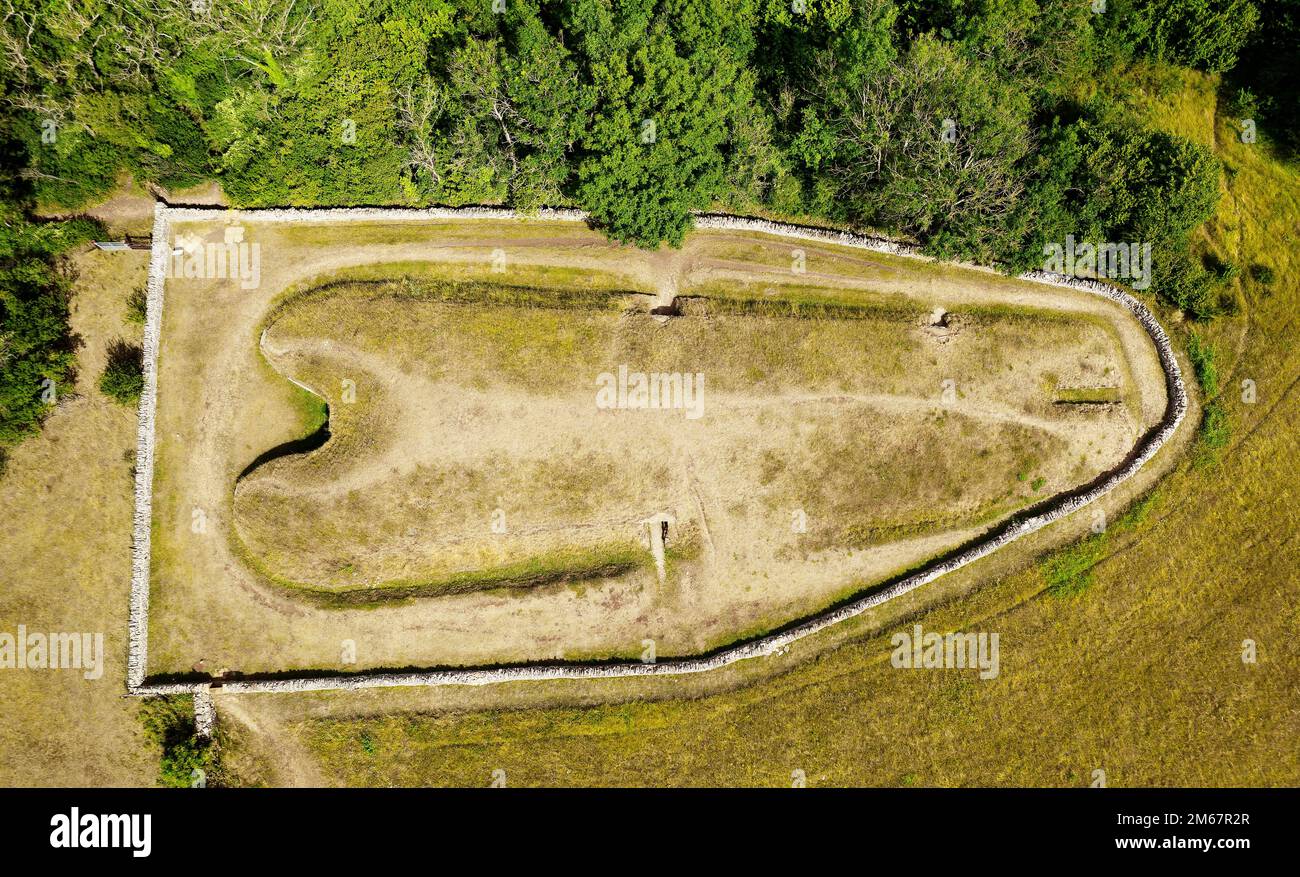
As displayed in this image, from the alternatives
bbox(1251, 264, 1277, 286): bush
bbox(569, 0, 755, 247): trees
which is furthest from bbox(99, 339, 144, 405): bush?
bbox(1251, 264, 1277, 286): bush

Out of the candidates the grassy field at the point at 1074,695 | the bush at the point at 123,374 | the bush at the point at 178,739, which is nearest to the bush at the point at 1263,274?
the grassy field at the point at 1074,695

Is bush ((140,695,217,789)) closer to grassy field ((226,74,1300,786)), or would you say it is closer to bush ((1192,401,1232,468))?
grassy field ((226,74,1300,786))

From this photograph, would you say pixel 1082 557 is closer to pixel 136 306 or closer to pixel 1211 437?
pixel 1211 437

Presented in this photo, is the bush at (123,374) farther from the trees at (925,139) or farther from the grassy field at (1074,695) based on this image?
the trees at (925,139)

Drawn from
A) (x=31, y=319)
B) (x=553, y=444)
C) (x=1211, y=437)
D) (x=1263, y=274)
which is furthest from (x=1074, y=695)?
(x=31, y=319)

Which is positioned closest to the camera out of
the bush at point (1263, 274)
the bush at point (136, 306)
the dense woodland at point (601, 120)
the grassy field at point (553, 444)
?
the dense woodland at point (601, 120)
